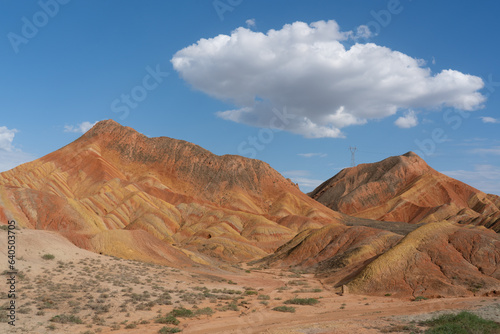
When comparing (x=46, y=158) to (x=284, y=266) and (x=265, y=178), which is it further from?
(x=284, y=266)

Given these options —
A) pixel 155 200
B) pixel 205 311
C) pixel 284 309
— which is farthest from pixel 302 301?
pixel 155 200

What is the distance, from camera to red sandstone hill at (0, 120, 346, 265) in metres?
59.6

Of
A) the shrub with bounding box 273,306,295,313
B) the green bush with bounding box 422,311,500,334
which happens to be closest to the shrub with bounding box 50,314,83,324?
the shrub with bounding box 273,306,295,313

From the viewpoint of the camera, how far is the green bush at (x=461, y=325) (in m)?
18.1

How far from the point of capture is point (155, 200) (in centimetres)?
10106

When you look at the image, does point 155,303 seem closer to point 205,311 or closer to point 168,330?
point 205,311

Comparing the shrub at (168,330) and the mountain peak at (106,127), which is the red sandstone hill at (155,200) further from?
the shrub at (168,330)

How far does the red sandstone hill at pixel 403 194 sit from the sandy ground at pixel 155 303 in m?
99.7

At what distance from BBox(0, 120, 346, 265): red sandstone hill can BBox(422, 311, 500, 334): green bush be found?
34.1 metres

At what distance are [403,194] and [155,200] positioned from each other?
97.2 metres

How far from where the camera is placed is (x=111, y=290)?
27.2 metres

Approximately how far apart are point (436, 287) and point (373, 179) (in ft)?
459

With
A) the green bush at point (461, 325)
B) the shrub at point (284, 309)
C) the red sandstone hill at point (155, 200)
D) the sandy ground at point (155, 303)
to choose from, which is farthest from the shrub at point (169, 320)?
the red sandstone hill at point (155, 200)

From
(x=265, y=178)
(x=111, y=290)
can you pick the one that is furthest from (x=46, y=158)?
(x=111, y=290)
